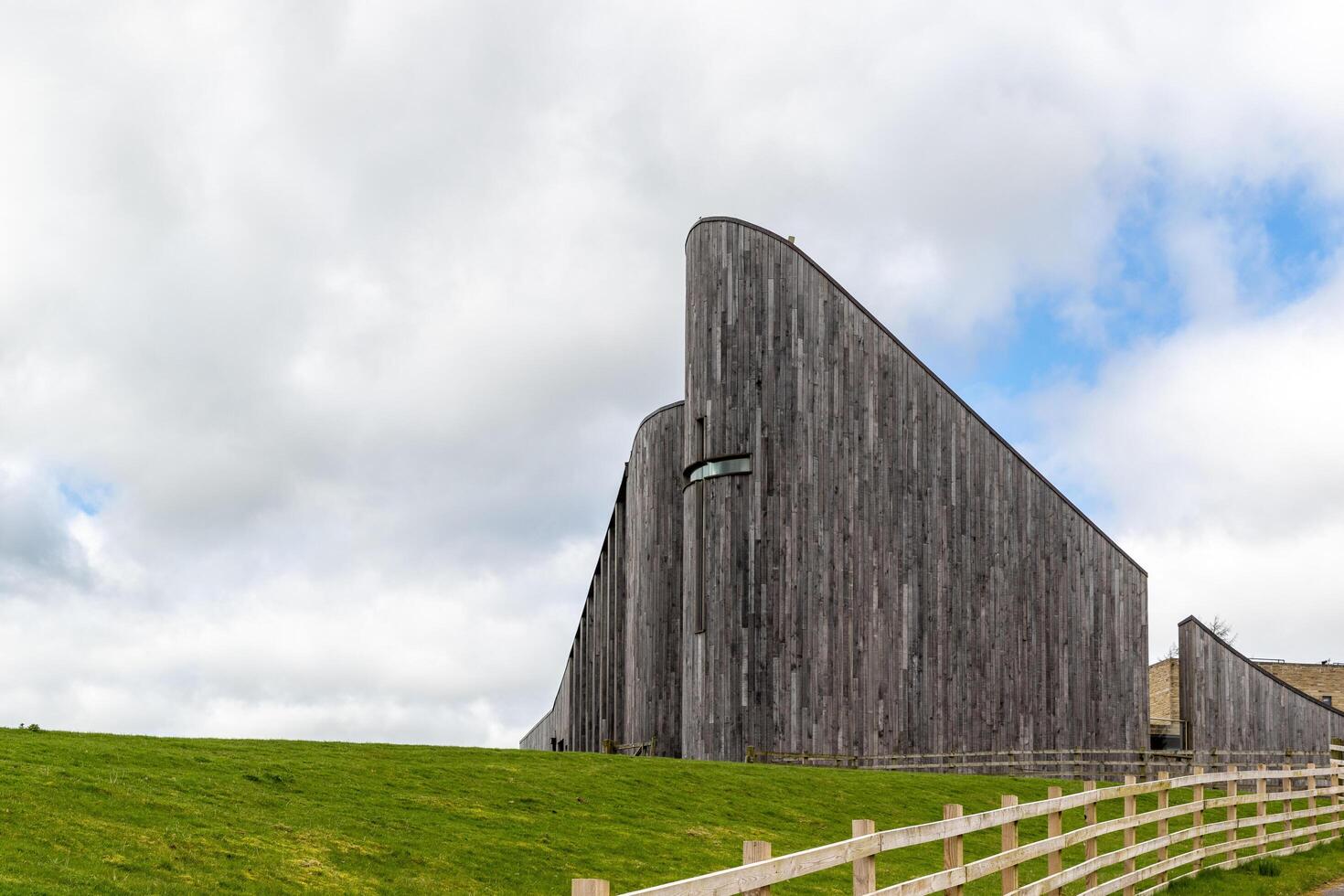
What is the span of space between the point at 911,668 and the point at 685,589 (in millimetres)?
6379

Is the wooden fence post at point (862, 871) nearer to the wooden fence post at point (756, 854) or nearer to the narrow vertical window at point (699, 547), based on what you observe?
the wooden fence post at point (756, 854)

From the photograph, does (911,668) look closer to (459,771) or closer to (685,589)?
(685,589)

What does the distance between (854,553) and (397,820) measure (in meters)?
22.1

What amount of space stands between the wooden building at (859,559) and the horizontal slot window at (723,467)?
0.06m

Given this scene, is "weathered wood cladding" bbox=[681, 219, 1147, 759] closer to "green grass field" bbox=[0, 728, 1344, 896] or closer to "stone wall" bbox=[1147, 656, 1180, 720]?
"green grass field" bbox=[0, 728, 1344, 896]

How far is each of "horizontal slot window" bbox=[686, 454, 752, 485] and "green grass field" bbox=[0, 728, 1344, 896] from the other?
1406 cm

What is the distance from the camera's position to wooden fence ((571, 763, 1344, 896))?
23.5 feet

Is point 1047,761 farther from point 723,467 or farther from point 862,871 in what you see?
point 862,871

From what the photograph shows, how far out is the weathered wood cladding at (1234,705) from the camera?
41750 mm

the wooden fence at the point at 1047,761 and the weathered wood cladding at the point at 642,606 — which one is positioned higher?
the weathered wood cladding at the point at 642,606

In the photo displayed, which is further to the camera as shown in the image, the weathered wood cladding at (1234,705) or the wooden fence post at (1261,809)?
the weathered wood cladding at (1234,705)

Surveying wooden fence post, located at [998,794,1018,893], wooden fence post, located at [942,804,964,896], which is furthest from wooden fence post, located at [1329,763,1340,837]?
wooden fence post, located at [942,804,964,896]

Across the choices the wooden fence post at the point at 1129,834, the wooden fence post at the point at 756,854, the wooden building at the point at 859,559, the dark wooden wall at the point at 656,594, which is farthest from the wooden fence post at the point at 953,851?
the dark wooden wall at the point at 656,594

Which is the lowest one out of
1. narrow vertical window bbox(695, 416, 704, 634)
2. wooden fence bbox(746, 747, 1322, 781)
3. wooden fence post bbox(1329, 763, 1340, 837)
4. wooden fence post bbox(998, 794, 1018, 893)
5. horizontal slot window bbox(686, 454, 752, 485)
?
wooden fence bbox(746, 747, 1322, 781)
